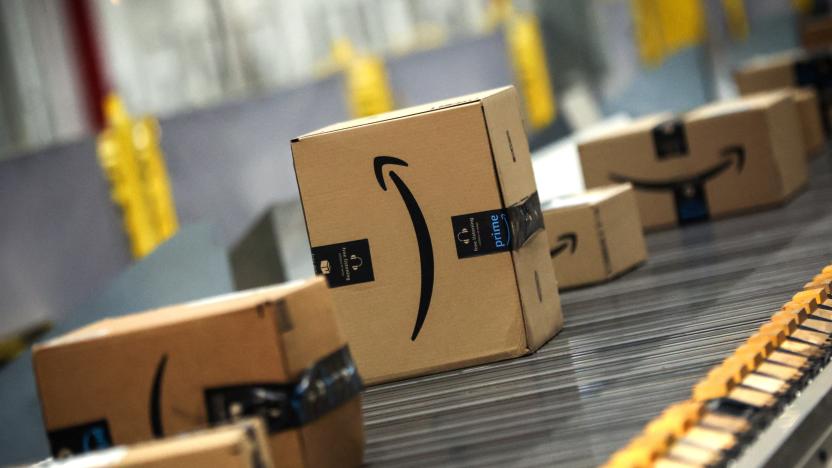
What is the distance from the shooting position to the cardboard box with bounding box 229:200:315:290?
14.6ft

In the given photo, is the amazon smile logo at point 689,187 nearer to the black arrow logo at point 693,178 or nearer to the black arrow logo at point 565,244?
the black arrow logo at point 693,178

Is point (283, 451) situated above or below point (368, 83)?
below

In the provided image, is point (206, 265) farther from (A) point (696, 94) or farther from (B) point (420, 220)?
(A) point (696, 94)

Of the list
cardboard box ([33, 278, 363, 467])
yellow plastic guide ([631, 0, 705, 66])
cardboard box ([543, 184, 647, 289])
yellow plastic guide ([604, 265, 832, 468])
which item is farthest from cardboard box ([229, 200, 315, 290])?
yellow plastic guide ([631, 0, 705, 66])

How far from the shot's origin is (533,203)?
303cm

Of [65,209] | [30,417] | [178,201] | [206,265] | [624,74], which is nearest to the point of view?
[30,417]

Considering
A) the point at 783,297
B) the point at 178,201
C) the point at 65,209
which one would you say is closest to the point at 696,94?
the point at 178,201

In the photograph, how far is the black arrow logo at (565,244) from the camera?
3.78 meters

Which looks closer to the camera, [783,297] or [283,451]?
[283,451]

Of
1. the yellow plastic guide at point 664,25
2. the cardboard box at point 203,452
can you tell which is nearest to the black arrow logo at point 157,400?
the cardboard box at point 203,452

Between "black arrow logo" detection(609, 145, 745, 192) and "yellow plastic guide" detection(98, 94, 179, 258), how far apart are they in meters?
4.05

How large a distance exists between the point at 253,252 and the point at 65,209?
3.21 metres

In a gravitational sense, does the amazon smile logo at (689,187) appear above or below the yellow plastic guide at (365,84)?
below

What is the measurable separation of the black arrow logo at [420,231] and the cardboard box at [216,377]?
707 mm
